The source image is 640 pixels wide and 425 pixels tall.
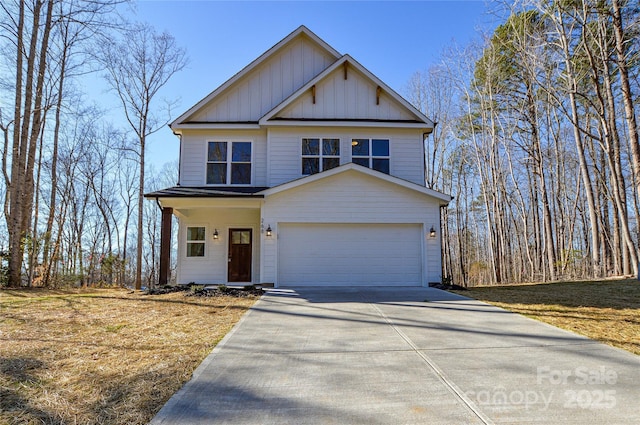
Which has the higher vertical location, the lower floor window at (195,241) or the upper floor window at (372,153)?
the upper floor window at (372,153)

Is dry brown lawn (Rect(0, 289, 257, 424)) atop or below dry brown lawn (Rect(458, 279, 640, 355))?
below

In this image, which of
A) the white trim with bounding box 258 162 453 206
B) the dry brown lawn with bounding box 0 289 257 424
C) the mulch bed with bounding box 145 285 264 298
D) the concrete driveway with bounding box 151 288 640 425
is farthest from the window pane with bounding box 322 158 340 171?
the concrete driveway with bounding box 151 288 640 425

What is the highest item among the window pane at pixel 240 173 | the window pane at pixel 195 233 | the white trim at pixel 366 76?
the white trim at pixel 366 76

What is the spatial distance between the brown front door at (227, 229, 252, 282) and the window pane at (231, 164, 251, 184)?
1.75 m

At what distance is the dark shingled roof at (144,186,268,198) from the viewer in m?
10.5

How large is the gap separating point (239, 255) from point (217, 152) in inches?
150

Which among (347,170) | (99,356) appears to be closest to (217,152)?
(347,170)

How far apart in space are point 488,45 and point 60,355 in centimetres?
2039

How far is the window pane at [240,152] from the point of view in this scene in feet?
41.6

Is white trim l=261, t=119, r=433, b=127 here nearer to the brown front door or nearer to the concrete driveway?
the brown front door

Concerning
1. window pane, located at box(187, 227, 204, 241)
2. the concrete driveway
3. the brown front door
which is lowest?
the concrete driveway

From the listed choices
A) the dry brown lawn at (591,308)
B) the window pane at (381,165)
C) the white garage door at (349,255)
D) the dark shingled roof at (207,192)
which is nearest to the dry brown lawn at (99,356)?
the white garage door at (349,255)

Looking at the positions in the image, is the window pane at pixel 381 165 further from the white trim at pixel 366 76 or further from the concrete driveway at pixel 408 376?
the concrete driveway at pixel 408 376

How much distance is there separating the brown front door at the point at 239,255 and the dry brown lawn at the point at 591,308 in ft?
22.8
